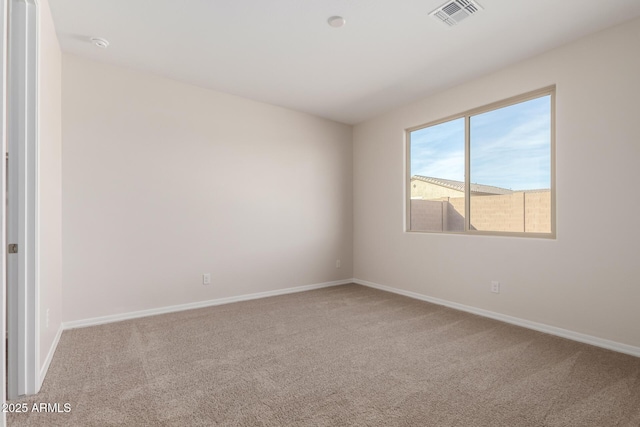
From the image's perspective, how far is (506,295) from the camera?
3.33m

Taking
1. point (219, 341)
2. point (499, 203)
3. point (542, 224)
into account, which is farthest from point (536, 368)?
point (219, 341)

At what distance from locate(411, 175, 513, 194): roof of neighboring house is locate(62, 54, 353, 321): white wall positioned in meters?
1.47

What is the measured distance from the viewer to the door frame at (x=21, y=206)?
6.31ft

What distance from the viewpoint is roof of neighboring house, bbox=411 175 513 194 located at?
3521 millimetres

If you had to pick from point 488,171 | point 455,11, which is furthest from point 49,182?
point 488,171

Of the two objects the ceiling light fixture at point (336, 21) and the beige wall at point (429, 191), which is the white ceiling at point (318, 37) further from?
the beige wall at point (429, 191)

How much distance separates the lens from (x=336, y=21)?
2.62 meters

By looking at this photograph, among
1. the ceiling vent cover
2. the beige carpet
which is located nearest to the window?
the beige carpet

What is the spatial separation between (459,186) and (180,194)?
3216 millimetres

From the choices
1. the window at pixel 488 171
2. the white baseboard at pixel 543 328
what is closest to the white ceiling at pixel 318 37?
the window at pixel 488 171

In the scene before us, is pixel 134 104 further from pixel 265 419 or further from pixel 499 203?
pixel 499 203

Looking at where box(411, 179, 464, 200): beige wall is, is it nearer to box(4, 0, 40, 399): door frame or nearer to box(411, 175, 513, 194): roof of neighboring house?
box(411, 175, 513, 194): roof of neighboring house

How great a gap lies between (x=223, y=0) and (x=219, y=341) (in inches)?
104

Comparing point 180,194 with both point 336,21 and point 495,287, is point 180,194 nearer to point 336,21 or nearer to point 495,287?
point 336,21
